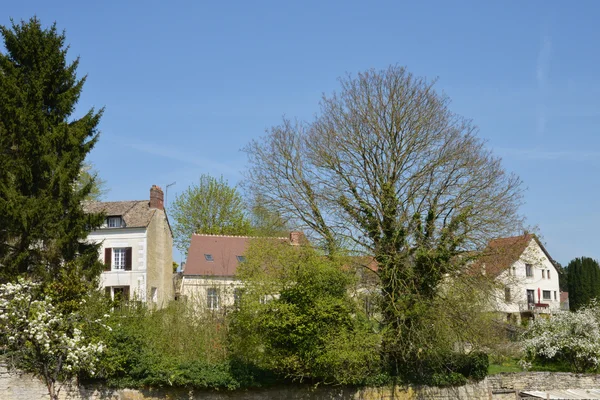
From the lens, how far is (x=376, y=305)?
2470cm

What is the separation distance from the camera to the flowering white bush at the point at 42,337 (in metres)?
18.1

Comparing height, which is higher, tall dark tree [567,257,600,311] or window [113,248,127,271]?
window [113,248,127,271]

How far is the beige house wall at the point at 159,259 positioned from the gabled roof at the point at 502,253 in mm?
18801

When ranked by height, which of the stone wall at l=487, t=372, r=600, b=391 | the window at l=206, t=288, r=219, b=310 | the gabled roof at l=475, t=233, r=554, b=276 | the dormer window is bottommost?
the stone wall at l=487, t=372, r=600, b=391

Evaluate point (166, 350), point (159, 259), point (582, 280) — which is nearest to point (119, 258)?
point (159, 259)

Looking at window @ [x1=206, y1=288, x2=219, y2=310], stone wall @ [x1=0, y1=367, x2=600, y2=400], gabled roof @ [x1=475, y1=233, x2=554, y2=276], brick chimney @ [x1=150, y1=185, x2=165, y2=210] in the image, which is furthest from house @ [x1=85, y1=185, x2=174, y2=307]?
gabled roof @ [x1=475, y1=233, x2=554, y2=276]

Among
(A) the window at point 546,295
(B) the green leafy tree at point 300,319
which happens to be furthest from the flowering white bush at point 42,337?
(A) the window at point 546,295

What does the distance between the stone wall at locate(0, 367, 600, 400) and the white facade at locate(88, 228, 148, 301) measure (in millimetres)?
15472

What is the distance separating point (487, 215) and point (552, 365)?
13.4 metres

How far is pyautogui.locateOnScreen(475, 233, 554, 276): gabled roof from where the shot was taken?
2433 centimetres

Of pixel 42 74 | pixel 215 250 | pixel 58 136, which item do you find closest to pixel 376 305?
pixel 58 136

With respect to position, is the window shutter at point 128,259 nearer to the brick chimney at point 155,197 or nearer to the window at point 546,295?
the brick chimney at point 155,197

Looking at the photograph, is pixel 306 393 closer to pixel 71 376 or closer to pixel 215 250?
pixel 71 376

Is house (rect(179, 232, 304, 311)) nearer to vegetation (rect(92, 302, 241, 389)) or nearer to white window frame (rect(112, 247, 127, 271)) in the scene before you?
white window frame (rect(112, 247, 127, 271))
